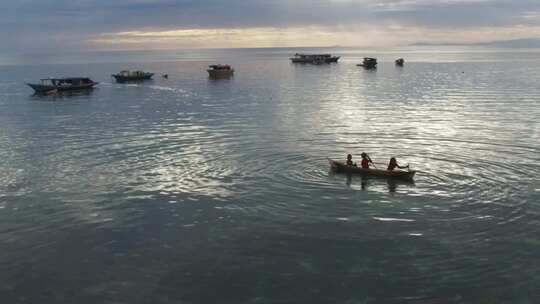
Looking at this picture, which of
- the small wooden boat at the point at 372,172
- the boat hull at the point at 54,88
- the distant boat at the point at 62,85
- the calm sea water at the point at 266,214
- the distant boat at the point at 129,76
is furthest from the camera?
the distant boat at the point at 129,76

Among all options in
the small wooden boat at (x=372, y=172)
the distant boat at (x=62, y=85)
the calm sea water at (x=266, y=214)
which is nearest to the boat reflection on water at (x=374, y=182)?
the calm sea water at (x=266, y=214)

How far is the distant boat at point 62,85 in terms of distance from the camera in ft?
388

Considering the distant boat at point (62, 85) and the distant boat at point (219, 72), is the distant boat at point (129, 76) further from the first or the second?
the distant boat at point (62, 85)

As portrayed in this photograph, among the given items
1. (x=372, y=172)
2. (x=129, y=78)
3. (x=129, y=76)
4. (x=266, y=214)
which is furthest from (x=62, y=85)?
(x=266, y=214)

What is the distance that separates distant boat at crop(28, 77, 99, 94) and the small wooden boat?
Result: 9222cm

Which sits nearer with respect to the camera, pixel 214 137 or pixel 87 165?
pixel 87 165

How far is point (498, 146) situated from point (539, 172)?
11044 mm

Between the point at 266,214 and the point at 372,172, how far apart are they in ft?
36.7

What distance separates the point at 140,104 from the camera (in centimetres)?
9862

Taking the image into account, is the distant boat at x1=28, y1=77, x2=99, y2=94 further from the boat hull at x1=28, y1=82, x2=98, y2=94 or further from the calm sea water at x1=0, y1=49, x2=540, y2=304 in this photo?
the calm sea water at x1=0, y1=49, x2=540, y2=304

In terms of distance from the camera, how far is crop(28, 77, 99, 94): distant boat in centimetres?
A: 11819

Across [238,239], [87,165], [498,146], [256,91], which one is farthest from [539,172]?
[256,91]

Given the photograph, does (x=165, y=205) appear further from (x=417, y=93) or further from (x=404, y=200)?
(x=417, y=93)

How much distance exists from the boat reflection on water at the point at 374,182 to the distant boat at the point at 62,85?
94.6 meters
